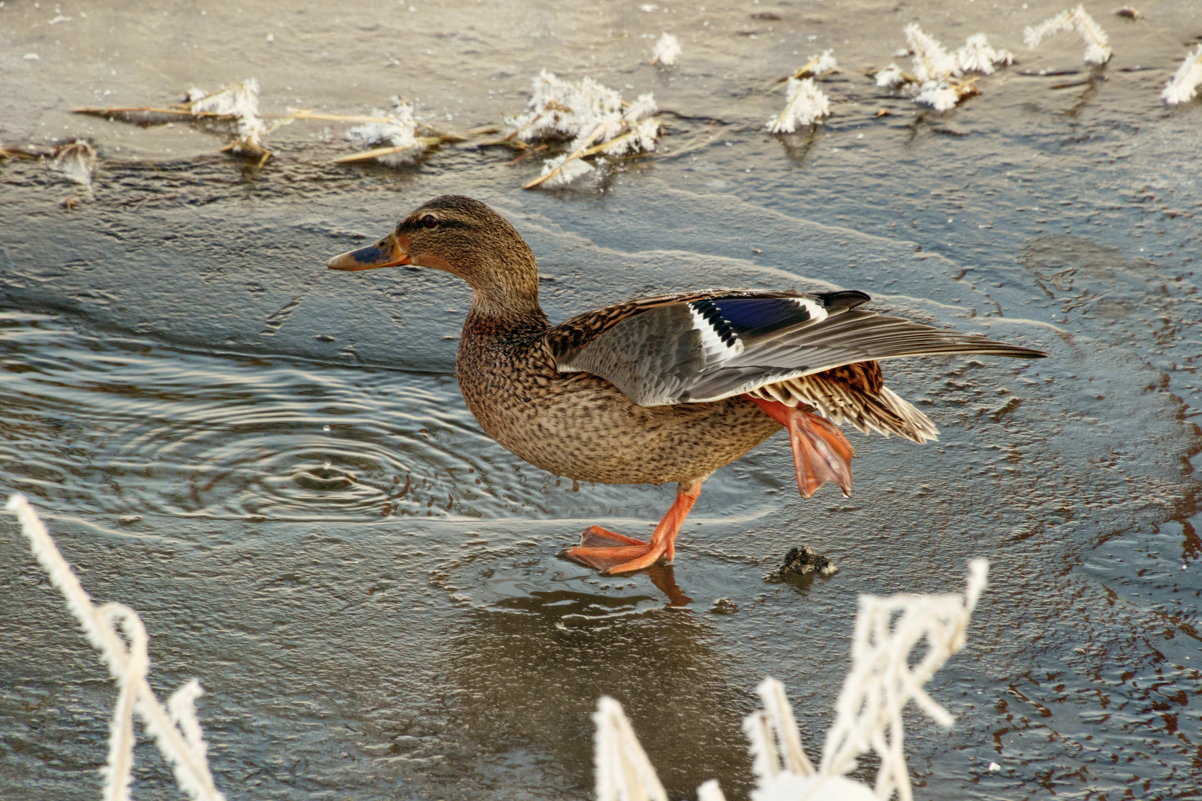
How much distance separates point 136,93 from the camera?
20.5ft

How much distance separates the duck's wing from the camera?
110 inches

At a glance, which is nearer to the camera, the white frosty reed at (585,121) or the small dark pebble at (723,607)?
the small dark pebble at (723,607)

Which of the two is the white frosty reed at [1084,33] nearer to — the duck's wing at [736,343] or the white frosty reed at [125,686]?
the duck's wing at [736,343]

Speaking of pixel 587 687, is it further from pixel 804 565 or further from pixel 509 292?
pixel 509 292

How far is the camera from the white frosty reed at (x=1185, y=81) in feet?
20.6

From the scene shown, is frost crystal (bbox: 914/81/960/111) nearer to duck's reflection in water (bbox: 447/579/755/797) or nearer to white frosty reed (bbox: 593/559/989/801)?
duck's reflection in water (bbox: 447/579/755/797)

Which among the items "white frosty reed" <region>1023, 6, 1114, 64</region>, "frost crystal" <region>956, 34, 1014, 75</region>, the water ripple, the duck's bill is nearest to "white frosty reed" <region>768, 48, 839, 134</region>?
"frost crystal" <region>956, 34, 1014, 75</region>

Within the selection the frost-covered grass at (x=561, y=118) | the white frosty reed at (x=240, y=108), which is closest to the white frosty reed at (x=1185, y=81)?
the frost-covered grass at (x=561, y=118)

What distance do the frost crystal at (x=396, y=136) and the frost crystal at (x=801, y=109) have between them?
5.91ft

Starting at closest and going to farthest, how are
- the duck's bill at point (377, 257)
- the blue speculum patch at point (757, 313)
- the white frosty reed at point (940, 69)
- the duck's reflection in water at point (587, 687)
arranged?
the duck's reflection in water at point (587, 687), the blue speculum patch at point (757, 313), the duck's bill at point (377, 257), the white frosty reed at point (940, 69)

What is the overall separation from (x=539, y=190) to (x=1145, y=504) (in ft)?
10.0

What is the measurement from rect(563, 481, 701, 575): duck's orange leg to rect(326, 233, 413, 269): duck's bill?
1.08 m

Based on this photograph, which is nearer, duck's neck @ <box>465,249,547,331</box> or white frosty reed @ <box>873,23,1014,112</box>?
duck's neck @ <box>465,249,547,331</box>

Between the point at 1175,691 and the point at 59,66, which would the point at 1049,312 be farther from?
the point at 59,66
